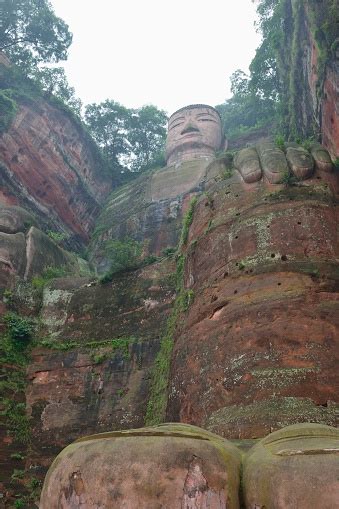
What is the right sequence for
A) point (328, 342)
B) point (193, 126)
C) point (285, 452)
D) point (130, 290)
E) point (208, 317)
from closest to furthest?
1. point (285, 452)
2. point (328, 342)
3. point (208, 317)
4. point (130, 290)
5. point (193, 126)

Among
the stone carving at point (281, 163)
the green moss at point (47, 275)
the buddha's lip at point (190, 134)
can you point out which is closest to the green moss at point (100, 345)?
the green moss at point (47, 275)

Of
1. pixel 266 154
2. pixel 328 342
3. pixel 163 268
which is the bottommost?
pixel 328 342

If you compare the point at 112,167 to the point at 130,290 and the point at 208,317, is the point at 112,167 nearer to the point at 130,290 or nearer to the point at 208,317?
the point at 130,290

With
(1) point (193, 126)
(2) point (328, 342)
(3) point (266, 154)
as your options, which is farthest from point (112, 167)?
(2) point (328, 342)

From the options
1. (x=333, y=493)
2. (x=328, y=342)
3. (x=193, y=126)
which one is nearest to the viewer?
(x=333, y=493)

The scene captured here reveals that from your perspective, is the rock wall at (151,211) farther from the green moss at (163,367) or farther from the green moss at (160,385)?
the green moss at (160,385)

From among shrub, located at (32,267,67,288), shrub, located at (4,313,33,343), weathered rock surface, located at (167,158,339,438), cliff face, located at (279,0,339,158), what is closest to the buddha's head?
cliff face, located at (279,0,339,158)

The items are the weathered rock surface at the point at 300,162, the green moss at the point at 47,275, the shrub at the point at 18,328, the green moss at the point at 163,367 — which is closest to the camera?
the green moss at the point at 163,367

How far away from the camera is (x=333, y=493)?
3.90 metres

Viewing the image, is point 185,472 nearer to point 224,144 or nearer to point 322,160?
point 322,160

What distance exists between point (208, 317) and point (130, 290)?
5.21 metres

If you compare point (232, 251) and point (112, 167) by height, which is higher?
point (112, 167)

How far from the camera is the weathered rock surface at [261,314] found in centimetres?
820

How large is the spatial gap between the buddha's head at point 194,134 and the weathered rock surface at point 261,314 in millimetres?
18808
